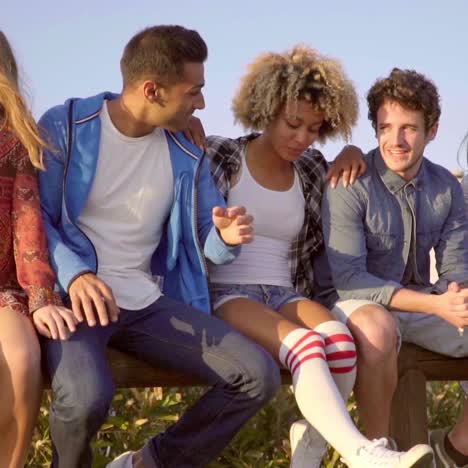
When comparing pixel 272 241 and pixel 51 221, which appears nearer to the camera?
pixel 51 221

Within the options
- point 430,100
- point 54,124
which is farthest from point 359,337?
point 54,124

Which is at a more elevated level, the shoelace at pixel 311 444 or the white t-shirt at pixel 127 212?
the white t-shirt at pixel 127 212

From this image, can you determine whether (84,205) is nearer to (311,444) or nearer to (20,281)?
(20,281)

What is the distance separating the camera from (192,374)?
4.27 m

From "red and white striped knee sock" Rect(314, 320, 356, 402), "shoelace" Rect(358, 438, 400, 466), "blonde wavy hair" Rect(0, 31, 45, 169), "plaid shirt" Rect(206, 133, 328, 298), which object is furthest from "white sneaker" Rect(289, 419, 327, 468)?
"blonde wavy hair" Rect(0, 31, 45, 169)

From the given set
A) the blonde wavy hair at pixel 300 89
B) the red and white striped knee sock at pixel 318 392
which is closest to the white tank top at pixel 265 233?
the blonde wavy hair at pixel 300 89

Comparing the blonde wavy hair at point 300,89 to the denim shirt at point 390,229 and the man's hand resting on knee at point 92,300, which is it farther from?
the man's hand resting on knee at point 92,300

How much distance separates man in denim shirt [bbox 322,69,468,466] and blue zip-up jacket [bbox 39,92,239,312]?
587 mm

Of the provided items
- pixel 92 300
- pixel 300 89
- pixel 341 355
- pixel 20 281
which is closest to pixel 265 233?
pixel 300 89

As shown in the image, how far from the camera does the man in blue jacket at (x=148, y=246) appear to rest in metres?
4.08

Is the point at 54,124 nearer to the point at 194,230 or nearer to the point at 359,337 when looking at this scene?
the point at 194,230

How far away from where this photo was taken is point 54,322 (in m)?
3.99

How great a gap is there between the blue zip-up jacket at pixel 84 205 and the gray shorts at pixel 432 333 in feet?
2.19

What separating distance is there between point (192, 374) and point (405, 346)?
105cm
